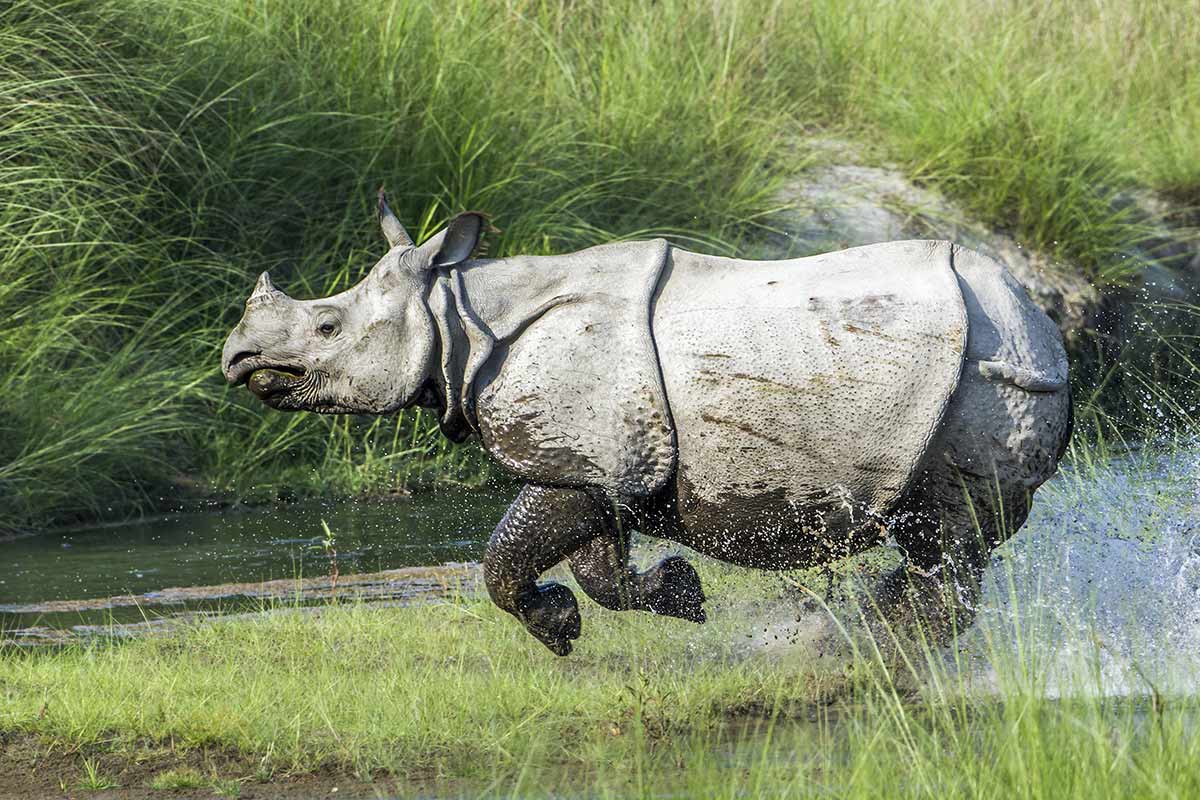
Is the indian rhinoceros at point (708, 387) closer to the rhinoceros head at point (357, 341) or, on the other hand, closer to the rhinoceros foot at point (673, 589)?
the rhinoceros head at point (357, 341)

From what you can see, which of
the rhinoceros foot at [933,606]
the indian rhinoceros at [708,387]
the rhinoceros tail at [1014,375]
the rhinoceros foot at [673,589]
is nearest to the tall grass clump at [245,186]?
the indian rhinoceros at [708,387]

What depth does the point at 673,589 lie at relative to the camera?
16.1 ft

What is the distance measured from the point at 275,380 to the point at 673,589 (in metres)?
1.31

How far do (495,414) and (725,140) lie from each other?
21.5 ft

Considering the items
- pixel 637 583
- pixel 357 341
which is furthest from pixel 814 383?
pixel 357 341

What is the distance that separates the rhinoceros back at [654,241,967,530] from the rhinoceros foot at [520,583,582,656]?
0.52 metres

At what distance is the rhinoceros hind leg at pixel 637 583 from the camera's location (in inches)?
192

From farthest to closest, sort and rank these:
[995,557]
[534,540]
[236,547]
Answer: [236,547], [995,557], [534,540]

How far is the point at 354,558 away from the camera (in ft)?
23.6

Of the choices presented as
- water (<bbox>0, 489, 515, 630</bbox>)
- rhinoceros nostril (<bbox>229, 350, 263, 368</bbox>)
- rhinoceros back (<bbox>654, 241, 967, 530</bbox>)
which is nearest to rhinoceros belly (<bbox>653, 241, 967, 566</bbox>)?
rhinoceros back (<bbox>654, 241, 967, 530</bbox>)

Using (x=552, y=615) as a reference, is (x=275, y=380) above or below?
above

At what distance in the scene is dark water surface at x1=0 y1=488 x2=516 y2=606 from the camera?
679 cm

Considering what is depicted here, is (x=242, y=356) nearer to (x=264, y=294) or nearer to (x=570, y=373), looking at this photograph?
(x=264, y=294)


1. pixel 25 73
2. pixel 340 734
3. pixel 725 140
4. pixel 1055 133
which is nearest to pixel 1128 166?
pixel 1055 133
